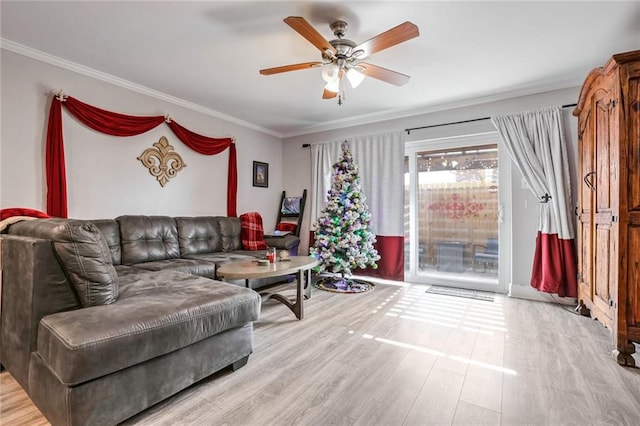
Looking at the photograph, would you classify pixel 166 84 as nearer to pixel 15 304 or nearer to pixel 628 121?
pixel 15 304

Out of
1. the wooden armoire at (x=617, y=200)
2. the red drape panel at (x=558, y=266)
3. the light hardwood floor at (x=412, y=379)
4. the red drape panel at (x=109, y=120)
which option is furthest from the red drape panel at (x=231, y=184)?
the wooden armoire at (x=617, y=200)

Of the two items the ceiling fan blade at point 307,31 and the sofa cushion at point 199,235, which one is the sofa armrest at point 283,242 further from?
the ceiling fan blade at point 307,31

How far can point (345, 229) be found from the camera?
4.13 metres

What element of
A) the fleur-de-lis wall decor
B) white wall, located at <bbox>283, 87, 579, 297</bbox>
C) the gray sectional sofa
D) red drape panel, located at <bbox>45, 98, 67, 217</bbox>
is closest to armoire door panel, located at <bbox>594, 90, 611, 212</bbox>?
white wall, located at <bbox>283, 87, 579, 297</bbox>

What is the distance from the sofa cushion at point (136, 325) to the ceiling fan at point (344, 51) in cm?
179

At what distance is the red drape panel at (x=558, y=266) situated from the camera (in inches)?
129

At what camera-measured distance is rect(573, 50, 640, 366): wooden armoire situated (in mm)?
2014

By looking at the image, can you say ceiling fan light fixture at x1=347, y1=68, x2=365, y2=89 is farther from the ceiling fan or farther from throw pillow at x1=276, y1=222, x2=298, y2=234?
throw pillow at x1=276, y1=222, x2=298, y2=234

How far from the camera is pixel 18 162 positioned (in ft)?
8.80

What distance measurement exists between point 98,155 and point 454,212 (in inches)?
174

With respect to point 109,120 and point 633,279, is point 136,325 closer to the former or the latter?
point 109,120

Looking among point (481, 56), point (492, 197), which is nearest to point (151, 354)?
point (481, 56)

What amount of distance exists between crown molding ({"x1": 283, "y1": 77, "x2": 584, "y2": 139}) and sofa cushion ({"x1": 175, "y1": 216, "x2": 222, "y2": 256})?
233 centimetres

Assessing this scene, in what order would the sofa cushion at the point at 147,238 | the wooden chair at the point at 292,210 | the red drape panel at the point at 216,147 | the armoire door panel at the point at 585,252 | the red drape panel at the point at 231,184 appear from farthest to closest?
1. the wooden chair at the point at 292,210
2. the red drape panel at the point at 231,184
3. the red drape panel at the point at 216,147
4. the sofa cushion at the point at 147,238
5. the armoire door panel at the point at 585,252
